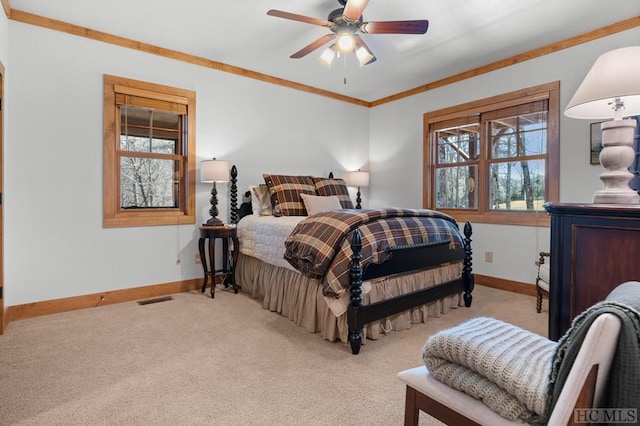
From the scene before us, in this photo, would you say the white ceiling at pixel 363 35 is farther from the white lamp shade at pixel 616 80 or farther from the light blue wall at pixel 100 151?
the white lamp shade at pixel 616 80

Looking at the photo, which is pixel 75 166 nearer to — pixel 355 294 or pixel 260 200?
pixel 260 200

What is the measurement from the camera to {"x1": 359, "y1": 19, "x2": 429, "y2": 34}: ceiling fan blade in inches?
94.7

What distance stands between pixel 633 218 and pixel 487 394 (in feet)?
2.74

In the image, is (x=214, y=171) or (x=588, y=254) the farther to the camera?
(x=214, y=171)

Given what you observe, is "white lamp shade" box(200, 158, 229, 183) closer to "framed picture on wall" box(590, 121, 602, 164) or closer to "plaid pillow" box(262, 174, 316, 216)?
"plaid pillow" box(262, 174, 316, 216)

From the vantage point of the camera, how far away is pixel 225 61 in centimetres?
389

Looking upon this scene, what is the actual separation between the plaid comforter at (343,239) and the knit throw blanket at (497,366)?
3.75 ft

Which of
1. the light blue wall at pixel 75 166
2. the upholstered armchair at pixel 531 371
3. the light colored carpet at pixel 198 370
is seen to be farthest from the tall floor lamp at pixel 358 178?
the upholstered armchair at pixel 531 371

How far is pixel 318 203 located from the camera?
12.5 ft

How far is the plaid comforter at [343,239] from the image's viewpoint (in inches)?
87.9

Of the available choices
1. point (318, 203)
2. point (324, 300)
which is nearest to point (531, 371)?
point (324, 300)

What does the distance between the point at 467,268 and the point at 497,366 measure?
237 centimetres

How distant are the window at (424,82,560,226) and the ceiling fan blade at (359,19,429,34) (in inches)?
72.9

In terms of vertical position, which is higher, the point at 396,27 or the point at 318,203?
the point at 396,27
